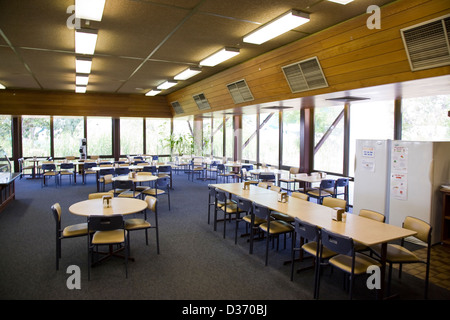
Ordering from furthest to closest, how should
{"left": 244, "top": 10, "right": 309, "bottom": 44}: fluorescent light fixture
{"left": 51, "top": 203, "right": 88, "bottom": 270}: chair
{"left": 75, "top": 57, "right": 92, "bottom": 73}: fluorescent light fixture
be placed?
{"left": 75, "top": 57, "right": 92, "bottom": 73}: fluorescent light fixture → {"left": 244, "top": 10, "right": 309, "bottom": 44}: fluorescent light fixture → {"left": 51, "top": 203, "right": 88, "bottom": 270}: chair

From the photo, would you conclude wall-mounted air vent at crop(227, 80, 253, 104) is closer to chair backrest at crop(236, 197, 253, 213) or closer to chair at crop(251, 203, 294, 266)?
chair backrest at crop(236, 197, 253, 213)

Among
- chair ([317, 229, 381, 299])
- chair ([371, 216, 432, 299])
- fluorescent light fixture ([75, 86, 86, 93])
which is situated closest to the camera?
chair ([317, 229, 381, 299])

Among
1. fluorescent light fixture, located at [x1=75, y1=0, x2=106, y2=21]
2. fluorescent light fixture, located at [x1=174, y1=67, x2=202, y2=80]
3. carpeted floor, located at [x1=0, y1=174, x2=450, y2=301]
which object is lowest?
carpeted floor, located at [x1=0, y1=174, x2=450, y2=301]

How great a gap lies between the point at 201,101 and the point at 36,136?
26.1 ft

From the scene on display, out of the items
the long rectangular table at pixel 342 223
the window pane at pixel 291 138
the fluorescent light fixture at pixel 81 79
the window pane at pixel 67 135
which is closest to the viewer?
the long rectangular table at pixel 342 223

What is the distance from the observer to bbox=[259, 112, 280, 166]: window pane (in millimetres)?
10594

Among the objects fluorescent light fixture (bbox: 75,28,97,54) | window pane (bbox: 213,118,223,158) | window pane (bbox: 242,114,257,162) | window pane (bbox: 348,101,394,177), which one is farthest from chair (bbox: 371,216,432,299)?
window pane (bbox: 213,118,223,158)

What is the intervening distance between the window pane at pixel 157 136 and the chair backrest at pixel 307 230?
39.9 ft

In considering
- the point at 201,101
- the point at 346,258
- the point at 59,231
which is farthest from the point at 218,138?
the point at 346,258

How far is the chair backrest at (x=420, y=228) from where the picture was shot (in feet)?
11.6

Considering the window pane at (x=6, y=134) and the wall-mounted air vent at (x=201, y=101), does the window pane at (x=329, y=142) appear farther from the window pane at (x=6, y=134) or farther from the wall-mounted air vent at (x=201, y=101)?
the window pane at (x=6, y=134)

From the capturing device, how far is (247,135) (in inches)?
481

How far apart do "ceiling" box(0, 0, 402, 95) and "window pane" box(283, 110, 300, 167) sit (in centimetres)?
287

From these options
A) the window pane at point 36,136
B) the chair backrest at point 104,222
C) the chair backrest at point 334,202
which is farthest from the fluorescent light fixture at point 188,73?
the window pane at point 36,136
